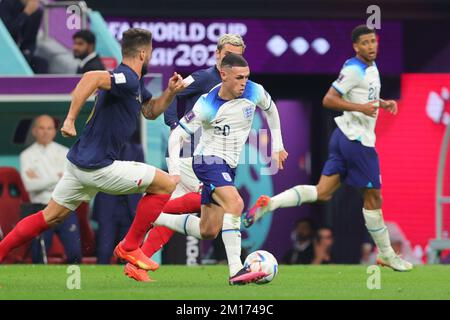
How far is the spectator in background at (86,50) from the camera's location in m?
17.4

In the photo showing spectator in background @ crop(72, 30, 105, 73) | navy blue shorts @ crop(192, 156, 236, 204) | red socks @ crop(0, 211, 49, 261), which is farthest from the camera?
spectator in background @ crop(72, 30, 105, 73)

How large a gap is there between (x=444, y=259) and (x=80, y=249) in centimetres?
505

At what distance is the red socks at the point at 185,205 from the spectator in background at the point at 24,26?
17.0 feet

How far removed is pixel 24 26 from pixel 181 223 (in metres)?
5.84

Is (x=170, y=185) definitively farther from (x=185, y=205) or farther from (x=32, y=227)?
(x=185, y=205)

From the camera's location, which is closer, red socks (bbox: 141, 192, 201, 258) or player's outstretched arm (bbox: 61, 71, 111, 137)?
player's outstretched arm (bbox: 61, 71, 111, 137)

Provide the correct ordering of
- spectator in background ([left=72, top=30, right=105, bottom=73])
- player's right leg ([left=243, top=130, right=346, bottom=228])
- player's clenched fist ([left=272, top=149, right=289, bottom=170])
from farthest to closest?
spectator in background ([left=72, top=30, right=105, bottom=73]), player's right leg ([left=243, top=130, right=346, bottom=228]), player's clenched fist ([left=272, top=149, right=289, bottom=170])

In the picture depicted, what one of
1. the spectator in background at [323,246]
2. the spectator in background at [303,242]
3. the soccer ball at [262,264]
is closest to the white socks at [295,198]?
the soccer ball at [262,264]

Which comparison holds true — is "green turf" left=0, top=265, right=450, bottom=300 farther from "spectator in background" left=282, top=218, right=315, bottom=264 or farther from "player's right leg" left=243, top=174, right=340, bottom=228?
"spectator in background" left=282, top=218, right=315, bottom=264

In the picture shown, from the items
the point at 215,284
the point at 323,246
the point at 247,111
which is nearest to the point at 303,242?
the point at 323,246

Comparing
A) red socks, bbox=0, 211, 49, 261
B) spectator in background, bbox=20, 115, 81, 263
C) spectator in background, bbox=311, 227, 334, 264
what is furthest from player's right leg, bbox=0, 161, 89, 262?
spectator in background, bbox=311, 227, 334, 264

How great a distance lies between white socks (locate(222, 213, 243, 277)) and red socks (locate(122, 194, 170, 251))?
1.76 ft

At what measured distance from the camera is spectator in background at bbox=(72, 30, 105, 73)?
1738 cm

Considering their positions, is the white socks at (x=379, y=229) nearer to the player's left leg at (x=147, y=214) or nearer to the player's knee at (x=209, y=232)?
the player's knee at (x=209, y=232)
